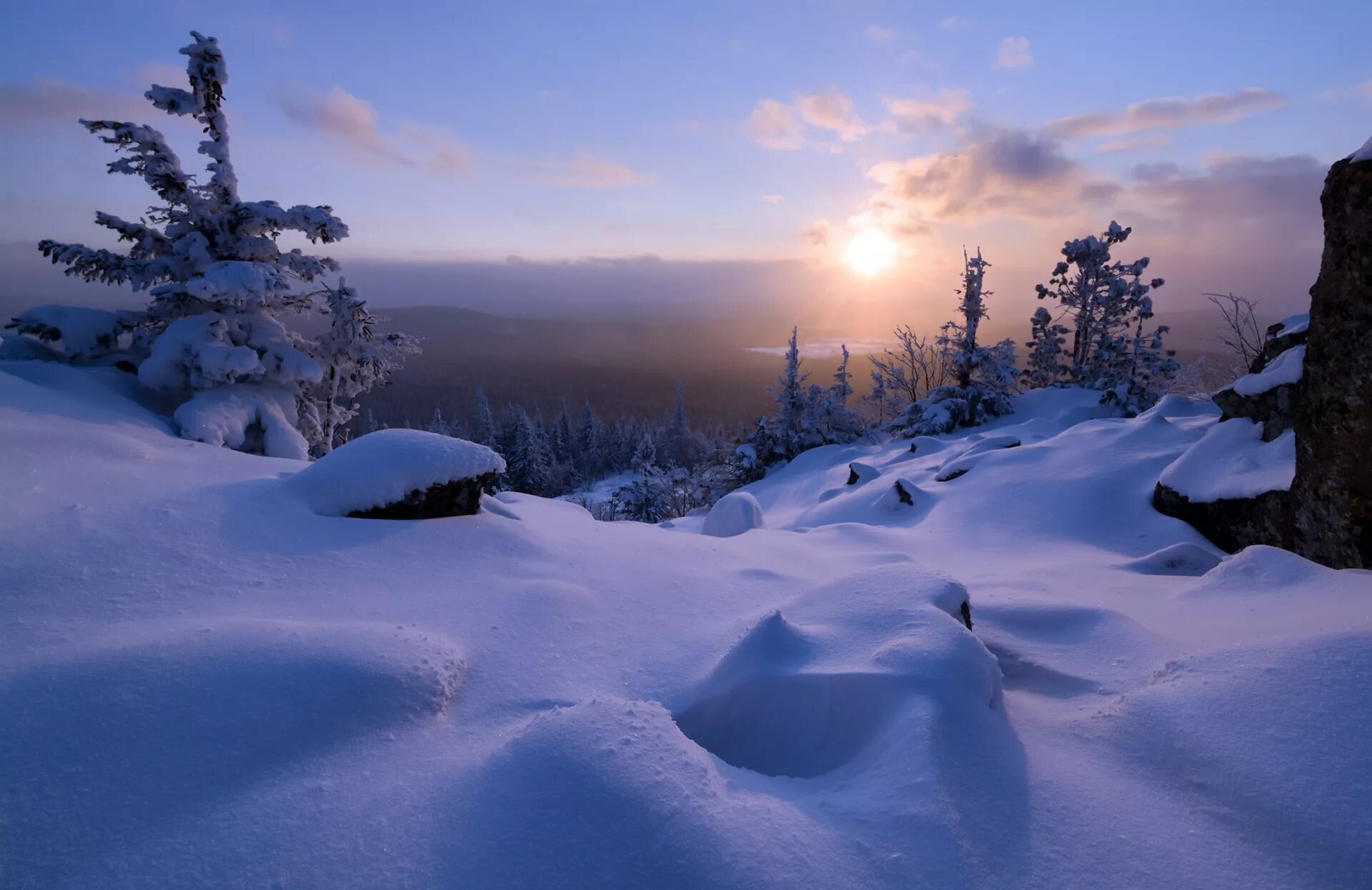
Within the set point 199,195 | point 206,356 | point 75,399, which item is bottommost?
point 75,399

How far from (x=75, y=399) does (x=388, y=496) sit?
16.5ft

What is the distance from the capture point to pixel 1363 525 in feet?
16.6

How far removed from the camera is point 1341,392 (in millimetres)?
5309


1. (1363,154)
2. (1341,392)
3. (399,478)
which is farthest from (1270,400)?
(399,478)

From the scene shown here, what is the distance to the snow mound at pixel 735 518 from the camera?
9.88 m

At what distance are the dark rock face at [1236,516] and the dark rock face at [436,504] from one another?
8.14 meters

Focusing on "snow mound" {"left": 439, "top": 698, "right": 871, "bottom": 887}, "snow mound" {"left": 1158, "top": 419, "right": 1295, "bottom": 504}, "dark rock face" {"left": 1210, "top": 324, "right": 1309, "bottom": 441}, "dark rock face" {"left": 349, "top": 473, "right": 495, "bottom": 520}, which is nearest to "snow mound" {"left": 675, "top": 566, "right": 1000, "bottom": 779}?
"snow mound" {"left": 439, "top": 698, "right": 871, "bottom": 887}

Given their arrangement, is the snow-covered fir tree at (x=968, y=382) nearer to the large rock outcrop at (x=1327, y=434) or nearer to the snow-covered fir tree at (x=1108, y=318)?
the snow-covered fir tree at (x=1108, y=318)

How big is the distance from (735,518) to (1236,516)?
20.8 feet

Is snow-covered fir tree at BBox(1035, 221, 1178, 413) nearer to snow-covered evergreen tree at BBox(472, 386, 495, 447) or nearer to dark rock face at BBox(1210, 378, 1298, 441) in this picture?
dark rock face at BBox(1210, 378, 1298, 441)

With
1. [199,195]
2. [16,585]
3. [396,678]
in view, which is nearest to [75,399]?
[199,195]

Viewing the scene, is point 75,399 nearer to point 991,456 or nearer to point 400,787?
point 400,787

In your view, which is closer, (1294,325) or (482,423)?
(1294,325)

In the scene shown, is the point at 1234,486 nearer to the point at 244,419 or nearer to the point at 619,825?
the point at 619,825
